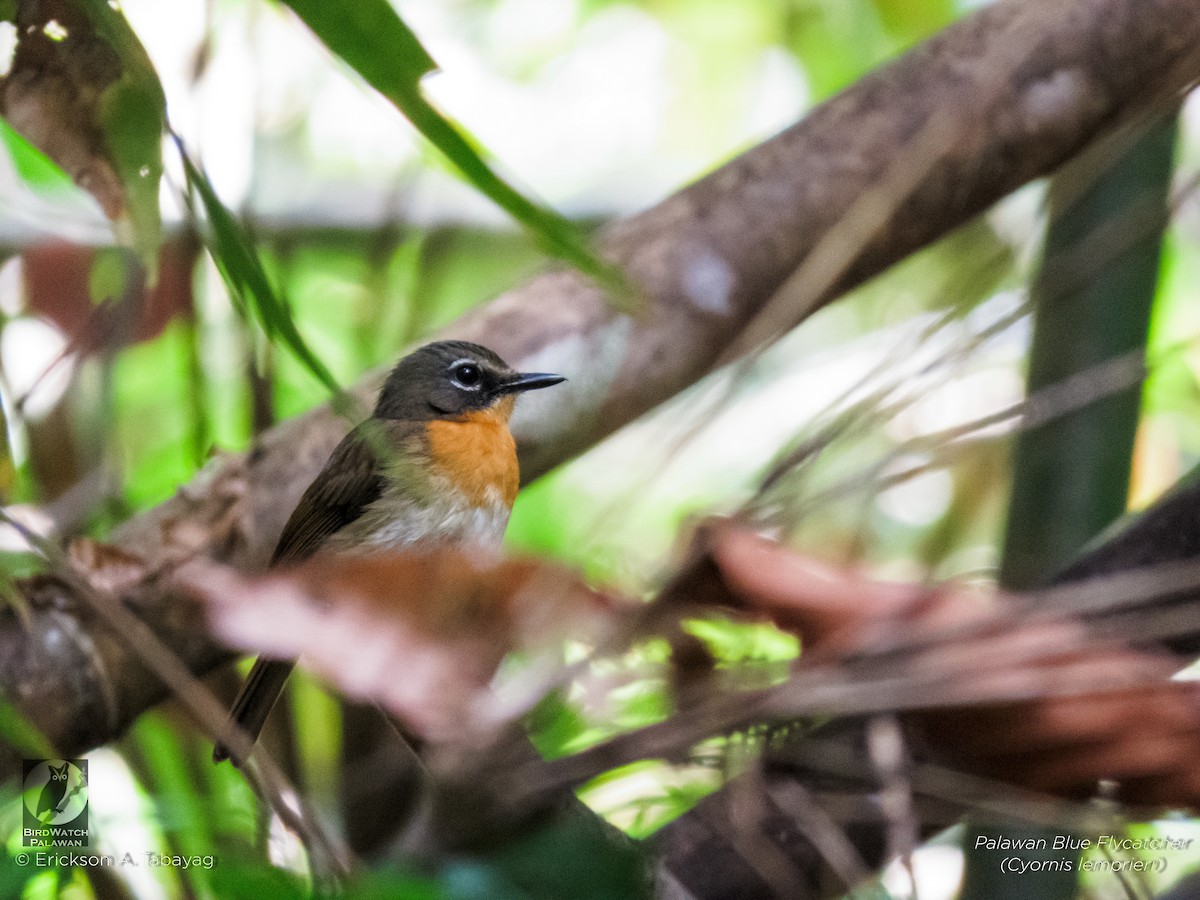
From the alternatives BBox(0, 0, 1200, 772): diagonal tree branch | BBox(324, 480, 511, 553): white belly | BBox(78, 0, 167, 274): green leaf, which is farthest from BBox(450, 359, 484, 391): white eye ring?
BBox(78, 0, 167, 274): green leaf

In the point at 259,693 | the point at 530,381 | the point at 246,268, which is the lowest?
the point at 259,693

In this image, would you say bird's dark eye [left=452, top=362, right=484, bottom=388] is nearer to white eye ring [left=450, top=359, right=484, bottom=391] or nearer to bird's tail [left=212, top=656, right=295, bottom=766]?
white eye ring [left=450, top=359, right=484, bottom=391]

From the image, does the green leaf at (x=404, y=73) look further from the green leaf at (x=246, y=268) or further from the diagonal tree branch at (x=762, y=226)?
the diagonal tree branch at (x=762, y=226)

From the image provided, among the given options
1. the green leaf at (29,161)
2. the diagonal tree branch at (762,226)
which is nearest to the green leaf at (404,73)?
the green leaf at (29,161)

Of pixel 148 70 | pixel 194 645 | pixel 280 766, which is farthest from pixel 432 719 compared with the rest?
pixel 280 766

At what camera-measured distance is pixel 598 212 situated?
452 cm

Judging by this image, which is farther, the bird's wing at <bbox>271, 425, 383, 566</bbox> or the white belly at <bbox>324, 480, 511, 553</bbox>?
the white belly at <bbox>324, 480, 511, 553</bbox>

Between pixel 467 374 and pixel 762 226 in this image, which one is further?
pixel 467 374

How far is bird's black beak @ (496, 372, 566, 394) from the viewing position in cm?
255

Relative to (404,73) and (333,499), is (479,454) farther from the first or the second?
(404,73)

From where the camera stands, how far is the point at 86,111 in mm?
1472

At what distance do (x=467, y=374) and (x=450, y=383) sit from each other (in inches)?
4.0

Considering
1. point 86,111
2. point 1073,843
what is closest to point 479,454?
point 86,111

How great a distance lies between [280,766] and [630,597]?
1.67m
